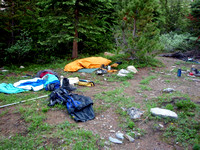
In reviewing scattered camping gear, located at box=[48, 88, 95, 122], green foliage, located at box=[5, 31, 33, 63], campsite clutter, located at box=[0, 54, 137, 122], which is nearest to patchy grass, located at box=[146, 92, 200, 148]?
scattered camping gear, located at box=[48, 88, 95, 122]

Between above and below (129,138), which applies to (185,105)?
above

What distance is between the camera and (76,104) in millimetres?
3492

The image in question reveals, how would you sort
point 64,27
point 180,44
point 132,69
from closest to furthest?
point 132,69 < point 64,27 < point 180,44

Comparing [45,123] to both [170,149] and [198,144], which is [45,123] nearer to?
[170,149]

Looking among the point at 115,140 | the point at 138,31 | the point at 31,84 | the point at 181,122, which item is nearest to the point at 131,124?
the point at 115,140

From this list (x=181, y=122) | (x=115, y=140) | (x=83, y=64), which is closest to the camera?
(x=115, y=140)

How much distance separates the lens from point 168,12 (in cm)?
1507

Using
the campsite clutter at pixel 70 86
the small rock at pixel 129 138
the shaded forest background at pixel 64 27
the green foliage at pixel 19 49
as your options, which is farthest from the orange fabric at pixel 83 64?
the small rock at pixel 129 138

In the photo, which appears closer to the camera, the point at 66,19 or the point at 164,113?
the point at 164,113

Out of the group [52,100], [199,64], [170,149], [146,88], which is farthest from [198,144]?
[199,64]

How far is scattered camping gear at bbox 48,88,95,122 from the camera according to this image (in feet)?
10.9

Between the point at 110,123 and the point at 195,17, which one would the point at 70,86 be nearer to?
the point at 110,123

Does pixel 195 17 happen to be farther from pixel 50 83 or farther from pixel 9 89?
pixel 9 89

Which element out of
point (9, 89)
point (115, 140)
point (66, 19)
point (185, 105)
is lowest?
point (115, 140)
